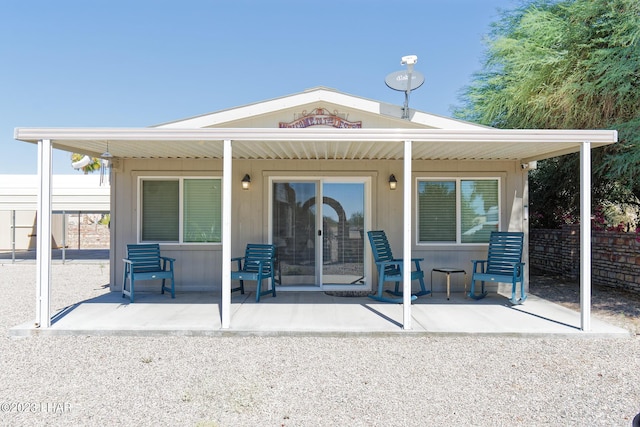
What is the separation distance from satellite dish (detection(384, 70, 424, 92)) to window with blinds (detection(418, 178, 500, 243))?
1.61 meters

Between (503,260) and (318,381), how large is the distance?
4183 millimetres

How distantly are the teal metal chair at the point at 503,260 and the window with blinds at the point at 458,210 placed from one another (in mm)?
468

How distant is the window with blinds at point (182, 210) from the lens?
710 centimetres

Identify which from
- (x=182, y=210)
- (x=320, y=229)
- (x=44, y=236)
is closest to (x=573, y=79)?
(x=320, y=229)

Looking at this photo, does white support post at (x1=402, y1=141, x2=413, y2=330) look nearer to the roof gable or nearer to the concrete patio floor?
the concrete patio floor

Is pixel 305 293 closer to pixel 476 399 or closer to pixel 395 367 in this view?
pixel 395 367

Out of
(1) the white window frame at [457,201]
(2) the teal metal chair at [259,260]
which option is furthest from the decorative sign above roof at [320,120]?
(2) the teal metal chair at [259,260]

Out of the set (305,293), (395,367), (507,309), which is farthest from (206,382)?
(507,309)

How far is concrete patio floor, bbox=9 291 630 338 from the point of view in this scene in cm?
466

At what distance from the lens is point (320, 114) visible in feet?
21.3

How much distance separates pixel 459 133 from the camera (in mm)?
4758

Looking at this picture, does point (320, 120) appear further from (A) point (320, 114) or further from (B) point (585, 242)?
(B) point (585, 242)

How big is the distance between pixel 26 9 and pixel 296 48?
7821 millimetres

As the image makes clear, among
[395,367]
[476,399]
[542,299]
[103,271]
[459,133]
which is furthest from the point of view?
[103,271]
